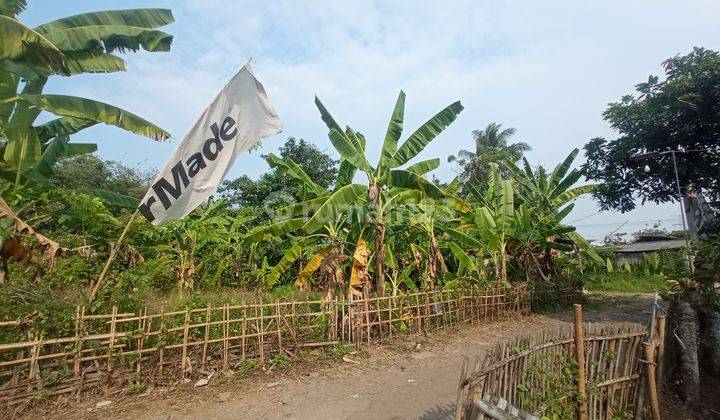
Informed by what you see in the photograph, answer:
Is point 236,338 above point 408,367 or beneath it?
above

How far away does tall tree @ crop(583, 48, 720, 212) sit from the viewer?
10.6 meters

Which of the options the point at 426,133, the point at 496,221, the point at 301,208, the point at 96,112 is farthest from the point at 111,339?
the point at 496,221

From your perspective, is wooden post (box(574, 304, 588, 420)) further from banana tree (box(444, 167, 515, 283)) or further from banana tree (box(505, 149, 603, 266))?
banana tree (box(505, 149, 603, 266))

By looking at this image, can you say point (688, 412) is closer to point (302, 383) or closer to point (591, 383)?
point (591, 383)

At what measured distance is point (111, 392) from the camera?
5.05 m

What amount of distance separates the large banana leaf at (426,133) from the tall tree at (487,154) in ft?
52.8

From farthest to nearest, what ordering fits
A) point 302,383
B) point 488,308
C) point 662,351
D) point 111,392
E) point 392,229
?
point 392,229
point 488,308
point 302,383
point 111,392
point 662,351

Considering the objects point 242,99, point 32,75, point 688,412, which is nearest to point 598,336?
point 688,412

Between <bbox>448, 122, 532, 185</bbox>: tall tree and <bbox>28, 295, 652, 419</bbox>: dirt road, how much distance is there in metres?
18.1

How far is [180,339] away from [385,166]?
508cm

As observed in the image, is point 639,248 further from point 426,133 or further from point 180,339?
A: point 180,339

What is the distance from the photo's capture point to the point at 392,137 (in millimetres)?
8297

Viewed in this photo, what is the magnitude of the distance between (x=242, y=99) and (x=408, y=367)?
17.4ft

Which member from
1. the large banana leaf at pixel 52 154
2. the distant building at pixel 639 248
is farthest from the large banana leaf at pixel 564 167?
the distant building at pixel 639 248
